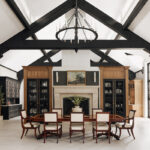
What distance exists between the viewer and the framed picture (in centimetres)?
966

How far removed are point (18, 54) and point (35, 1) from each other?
4999mm

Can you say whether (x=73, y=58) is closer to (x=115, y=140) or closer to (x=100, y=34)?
(x=100, y=34)

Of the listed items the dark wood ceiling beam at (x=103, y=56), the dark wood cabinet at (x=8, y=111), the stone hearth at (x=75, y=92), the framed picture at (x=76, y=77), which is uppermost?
the dark wood ceiling beam at (x=103, y=56)

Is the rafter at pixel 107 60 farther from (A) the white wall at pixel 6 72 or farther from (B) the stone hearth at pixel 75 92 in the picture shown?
(A) the white wall at pixel 6 72

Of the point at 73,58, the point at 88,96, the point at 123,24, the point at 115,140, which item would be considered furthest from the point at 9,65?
the point at 115,140

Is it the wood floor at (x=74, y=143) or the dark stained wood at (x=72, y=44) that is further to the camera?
the dark stained wood at (x=72, y=44)

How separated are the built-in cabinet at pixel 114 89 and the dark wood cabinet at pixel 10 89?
5.38 m

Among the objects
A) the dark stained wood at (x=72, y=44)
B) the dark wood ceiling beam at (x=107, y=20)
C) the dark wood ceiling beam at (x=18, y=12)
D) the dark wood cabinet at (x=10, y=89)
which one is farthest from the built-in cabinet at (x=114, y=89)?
the dark wood cabinet at (x=10, y=89)

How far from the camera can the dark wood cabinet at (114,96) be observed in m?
9.79

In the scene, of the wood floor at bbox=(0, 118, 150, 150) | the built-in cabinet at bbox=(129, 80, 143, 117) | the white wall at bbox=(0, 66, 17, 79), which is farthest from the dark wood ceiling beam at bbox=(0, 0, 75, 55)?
the built-in cabinet at bbox=(129, 80, 143, 117)

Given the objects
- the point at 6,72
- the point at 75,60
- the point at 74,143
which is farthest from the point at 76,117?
the point at 6,72

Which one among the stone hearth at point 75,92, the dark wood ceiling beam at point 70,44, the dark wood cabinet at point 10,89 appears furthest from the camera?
the dark wood cabinet at point 10,89

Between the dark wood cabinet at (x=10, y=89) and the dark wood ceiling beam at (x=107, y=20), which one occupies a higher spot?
the dark wood ceiling beam at (x=107, y=20)

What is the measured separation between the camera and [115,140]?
576 cm
